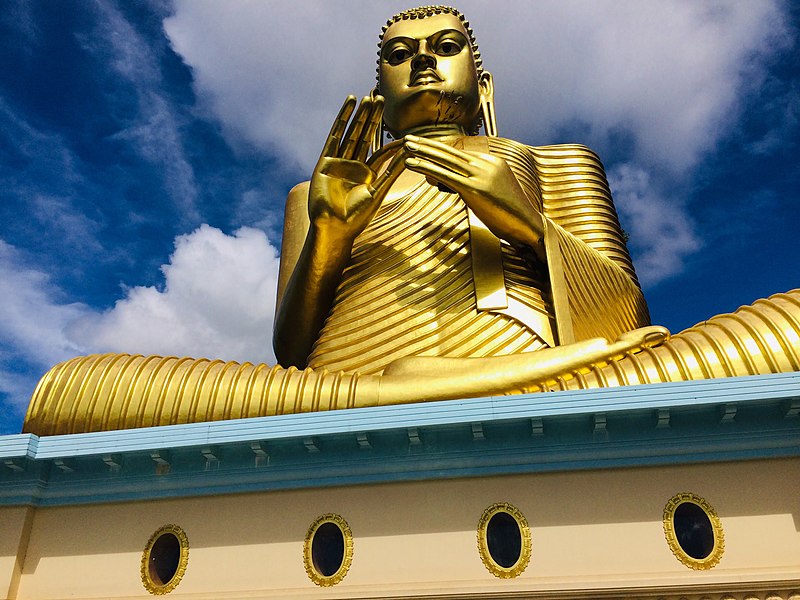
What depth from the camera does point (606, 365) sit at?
480 cm

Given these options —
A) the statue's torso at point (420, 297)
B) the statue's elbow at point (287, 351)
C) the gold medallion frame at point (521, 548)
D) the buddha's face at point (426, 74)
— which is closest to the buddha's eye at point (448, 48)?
the buddha's face at point (426, 74)

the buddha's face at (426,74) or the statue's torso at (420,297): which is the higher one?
the buddha's face at (426,74)

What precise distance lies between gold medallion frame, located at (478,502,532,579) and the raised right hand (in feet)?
9.06

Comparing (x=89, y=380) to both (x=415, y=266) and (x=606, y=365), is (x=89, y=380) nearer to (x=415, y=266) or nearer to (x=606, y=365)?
(x=415, y=266)

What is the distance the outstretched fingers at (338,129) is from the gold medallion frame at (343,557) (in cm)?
294

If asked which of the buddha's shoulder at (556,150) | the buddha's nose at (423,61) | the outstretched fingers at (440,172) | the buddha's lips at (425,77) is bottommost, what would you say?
the outstretched fingers at (440,172)

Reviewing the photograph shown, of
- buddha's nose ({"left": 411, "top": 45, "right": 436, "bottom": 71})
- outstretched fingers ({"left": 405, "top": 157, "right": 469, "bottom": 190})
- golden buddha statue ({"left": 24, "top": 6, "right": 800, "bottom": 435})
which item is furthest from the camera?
buddha's nose ({"left": 411, "top": 45, "right": 436, "bottom": 71})

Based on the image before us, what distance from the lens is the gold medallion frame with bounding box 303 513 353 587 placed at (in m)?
4.07

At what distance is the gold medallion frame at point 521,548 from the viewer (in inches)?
153

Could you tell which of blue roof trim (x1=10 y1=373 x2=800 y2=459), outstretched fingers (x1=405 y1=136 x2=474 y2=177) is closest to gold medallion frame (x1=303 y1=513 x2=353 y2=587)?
blue roof trim (x1=10 y1=373 x2=800 y2=459)

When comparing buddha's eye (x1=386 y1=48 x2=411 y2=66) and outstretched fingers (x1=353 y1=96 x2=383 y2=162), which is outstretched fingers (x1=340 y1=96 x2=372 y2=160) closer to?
outstretched fingers (x1=353 y1=96 x2=383 y2=162)

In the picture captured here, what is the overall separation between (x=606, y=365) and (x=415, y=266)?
2243 mm

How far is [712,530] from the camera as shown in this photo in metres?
3.80

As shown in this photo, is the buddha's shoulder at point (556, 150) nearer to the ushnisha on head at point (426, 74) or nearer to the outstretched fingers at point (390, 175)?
the ushnisha on head at point (426, 74)
